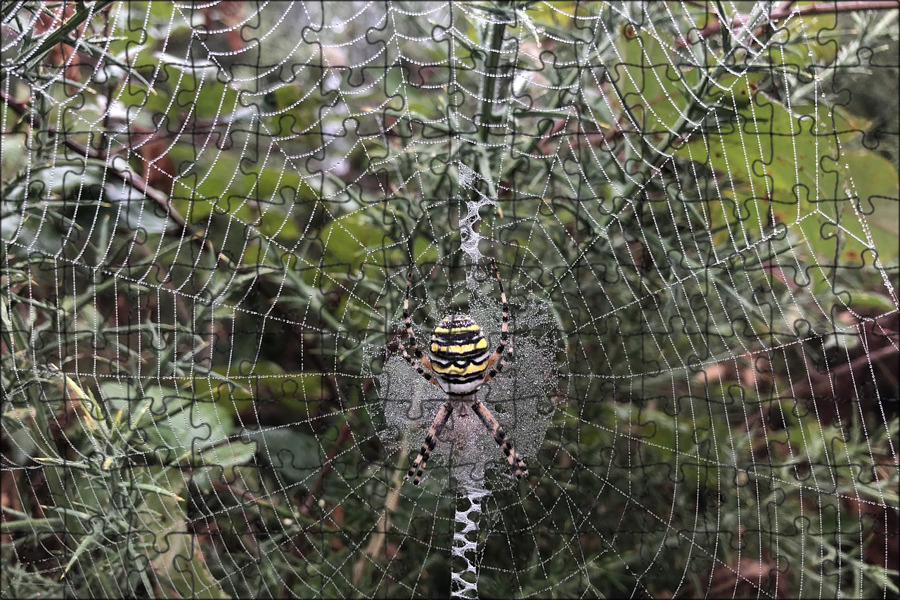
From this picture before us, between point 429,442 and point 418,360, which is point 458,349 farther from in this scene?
point 429,442

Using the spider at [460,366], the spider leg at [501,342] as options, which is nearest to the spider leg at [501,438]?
the spider at [460,366]

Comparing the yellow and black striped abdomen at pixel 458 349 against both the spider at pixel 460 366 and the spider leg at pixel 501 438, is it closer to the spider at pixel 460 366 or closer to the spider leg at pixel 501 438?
the spider at pixel 460 366

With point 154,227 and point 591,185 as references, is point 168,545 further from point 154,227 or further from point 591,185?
point 591,185

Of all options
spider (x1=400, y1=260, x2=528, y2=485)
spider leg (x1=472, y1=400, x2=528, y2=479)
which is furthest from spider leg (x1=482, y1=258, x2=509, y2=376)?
spider leg (x1=472, y1=400, x2=528, y2=479)

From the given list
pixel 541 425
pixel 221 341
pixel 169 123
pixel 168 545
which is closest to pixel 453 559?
pixel 541 425

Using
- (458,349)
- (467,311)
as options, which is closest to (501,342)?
(467,311)

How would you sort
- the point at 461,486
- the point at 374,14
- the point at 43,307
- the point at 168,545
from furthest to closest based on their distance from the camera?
the point at 374,14
the point at 461,486
the point at 168,545
the point at 43,307

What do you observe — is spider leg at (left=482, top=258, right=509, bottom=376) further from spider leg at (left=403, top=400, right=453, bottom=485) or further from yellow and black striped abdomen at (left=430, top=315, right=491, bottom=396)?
spider leg at (left=403, top=400, right=453, bottom=485)
